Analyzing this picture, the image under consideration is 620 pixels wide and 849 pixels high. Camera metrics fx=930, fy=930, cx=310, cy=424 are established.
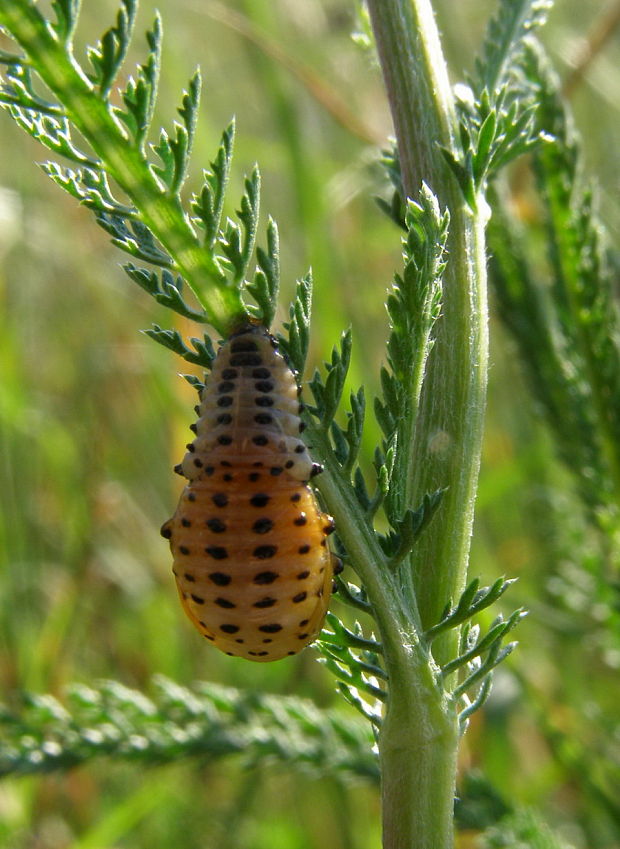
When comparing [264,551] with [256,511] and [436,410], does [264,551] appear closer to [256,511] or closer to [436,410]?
[256,511]

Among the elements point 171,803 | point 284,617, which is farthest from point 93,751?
point 171,803

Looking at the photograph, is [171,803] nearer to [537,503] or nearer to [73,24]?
[537,503]

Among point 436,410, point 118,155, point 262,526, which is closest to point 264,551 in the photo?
point 262,526

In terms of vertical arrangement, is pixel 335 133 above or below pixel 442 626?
above

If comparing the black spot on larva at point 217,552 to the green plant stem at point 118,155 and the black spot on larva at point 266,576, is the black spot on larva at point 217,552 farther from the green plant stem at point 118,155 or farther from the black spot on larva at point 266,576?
the green plant stem at point 118,155

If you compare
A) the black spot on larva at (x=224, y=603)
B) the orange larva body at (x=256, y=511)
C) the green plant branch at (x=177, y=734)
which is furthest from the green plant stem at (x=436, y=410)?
the green plant branch at (x=177, y=734)

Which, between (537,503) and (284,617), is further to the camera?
(537,503)
